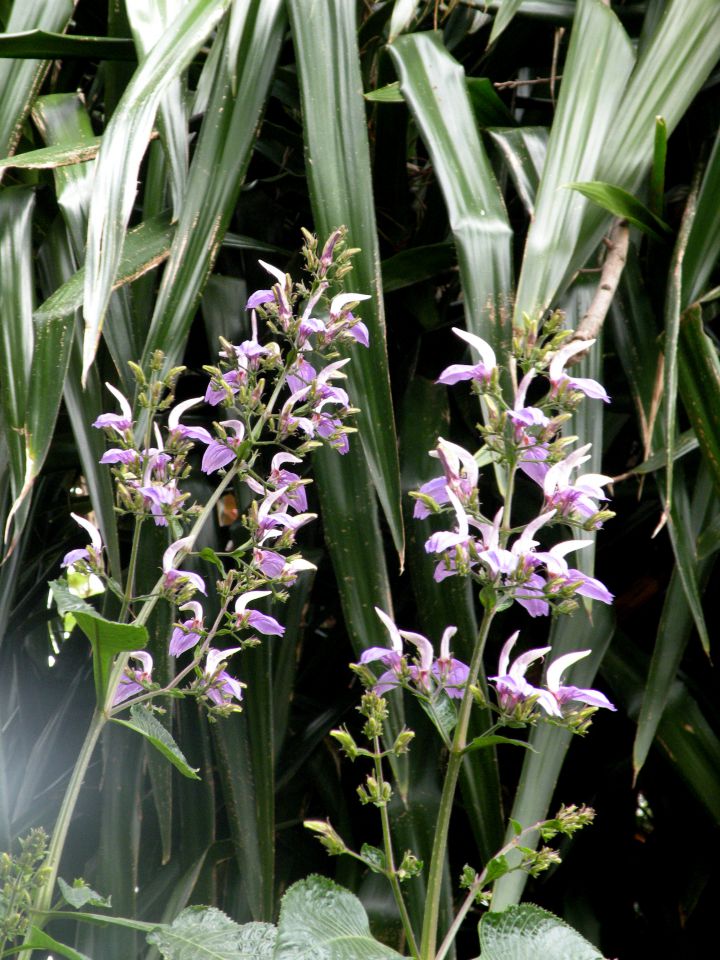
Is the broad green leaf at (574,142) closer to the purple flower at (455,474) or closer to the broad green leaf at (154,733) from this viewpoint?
the purple flower at (455,474)

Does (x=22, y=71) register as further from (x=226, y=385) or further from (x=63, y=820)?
(x=63, y=820)

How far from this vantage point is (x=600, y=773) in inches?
43.3

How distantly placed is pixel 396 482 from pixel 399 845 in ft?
1.10

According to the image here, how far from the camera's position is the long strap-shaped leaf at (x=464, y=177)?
0.71 metres

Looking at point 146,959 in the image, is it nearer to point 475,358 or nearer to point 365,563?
point 365,563

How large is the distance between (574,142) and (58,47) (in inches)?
18.4

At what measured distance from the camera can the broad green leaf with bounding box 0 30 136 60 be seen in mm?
849

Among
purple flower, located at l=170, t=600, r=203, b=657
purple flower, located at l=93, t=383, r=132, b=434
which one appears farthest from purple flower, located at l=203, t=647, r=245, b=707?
purple flower, located at l=93, t=383, r=132, b=434

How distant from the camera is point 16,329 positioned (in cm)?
74

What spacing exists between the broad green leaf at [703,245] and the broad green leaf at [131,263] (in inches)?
16.6

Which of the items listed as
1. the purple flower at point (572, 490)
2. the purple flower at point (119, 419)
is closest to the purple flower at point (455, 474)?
the purple flower at point (572, 490)

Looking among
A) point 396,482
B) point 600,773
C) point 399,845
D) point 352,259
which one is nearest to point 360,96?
point 352,259

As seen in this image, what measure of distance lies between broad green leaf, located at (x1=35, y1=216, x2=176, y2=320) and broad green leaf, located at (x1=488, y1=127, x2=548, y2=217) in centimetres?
31

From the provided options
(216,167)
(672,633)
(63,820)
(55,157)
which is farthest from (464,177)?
(63,820)
